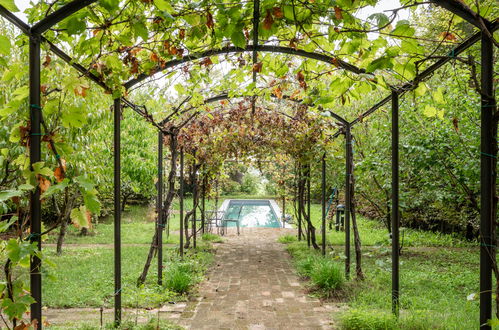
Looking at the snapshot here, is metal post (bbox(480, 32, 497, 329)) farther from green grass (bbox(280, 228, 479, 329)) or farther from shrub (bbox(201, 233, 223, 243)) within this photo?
shrub (bbox(201, 233, 223, 243))

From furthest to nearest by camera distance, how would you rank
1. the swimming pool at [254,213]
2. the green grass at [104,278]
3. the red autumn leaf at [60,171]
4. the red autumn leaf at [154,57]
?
the swimming pool at [254,213] → the green grass at [104,278] → the red autumn leaf at [154,57] → the red autumn leaf at [60,171]

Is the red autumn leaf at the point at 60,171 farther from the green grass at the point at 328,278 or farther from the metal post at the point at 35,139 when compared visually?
the green grass at the point at 328,278

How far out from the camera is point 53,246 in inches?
320

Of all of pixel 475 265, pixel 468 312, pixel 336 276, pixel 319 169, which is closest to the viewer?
pixel 468 312

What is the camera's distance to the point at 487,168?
1.76 meters

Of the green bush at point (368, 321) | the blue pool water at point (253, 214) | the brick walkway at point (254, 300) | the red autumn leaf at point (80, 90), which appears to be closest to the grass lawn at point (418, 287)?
the green bush at point (368, 321)

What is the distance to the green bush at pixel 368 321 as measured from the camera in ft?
9.92

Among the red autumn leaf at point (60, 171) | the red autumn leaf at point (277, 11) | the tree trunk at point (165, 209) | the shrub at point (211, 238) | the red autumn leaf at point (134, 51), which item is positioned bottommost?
the shrub at point (211, 238)

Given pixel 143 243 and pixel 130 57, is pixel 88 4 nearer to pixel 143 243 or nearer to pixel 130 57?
pixel 130 57

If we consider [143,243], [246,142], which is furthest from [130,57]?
[143,243]

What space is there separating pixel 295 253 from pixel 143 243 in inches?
143

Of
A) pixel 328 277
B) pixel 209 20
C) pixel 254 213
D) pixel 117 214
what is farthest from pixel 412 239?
pixel 254 213

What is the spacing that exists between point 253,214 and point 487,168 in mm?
18563

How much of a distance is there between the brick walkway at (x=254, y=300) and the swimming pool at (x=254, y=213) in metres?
8.00
